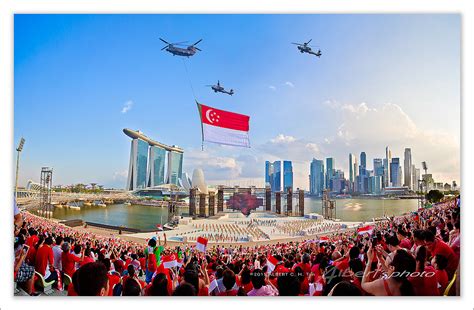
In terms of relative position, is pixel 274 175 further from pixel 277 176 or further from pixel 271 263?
pixel 271 263

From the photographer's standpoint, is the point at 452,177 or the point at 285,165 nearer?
the point at 452,177

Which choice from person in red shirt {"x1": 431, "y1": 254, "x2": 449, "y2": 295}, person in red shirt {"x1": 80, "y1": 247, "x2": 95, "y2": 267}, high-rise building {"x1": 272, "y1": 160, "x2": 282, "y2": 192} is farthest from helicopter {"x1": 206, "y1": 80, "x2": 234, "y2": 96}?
person in red shirt {"x1": 431, "y1": 254, "x2": 449, "y2": 295}

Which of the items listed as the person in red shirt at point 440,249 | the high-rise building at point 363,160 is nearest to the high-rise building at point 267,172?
the high-rise building at point 363,160
